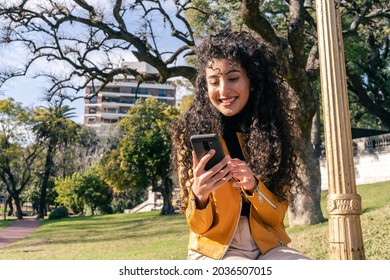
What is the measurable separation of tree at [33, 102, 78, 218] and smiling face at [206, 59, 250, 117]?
13.6m

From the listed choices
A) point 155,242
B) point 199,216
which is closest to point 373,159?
point 155,242

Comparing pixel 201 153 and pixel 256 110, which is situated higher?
pixel 256 110

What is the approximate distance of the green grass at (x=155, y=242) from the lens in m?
4.69

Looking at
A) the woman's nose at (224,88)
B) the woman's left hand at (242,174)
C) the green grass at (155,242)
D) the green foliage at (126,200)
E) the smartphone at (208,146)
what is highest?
the woman's nose at (224,88)

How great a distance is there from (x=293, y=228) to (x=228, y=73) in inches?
201

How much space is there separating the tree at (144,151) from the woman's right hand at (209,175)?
42.3 ft

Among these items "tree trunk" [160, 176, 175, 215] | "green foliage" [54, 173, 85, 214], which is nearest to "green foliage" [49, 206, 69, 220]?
"green foliage" [54, 173, 85, 214]

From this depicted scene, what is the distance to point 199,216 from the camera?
148 cm

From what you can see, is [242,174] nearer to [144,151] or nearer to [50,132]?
[144,151]

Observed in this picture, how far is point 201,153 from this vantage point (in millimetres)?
1401

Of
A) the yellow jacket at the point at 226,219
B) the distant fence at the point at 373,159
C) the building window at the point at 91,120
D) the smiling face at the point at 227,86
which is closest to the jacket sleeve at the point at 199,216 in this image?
the yellow jacket at the point at 226,219

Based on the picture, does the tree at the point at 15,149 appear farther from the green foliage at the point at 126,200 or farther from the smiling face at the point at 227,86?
the smiling face at the point at 227,86
